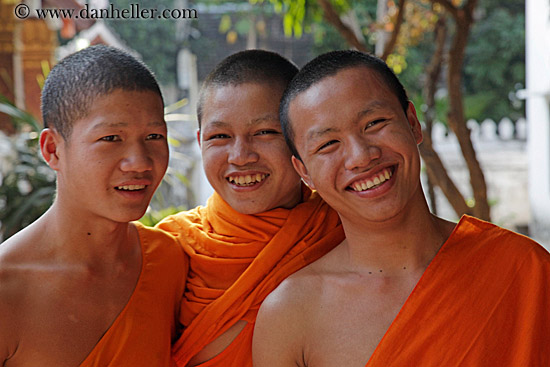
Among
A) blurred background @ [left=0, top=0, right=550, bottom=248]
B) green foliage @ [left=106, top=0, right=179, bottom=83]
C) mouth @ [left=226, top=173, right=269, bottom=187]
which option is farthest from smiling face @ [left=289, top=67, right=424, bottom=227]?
green foliage @ [left=106, top=0, right=179, bottom=83]

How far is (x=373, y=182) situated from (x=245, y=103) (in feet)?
1.96

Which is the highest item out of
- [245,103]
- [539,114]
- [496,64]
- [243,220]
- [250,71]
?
[250,71]

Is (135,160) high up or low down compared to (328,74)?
down

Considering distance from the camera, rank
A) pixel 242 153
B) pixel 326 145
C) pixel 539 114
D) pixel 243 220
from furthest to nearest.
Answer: pixel 539 114
pixel 243 220
pixel 242 153
pixel 326 145

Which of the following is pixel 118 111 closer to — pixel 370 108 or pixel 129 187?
pixel 129 187

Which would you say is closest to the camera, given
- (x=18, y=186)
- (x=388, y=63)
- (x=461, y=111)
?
(x=461, y=111)

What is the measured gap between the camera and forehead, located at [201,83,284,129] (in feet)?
7.76

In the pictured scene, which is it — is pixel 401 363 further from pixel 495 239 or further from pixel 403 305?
pixel 495 239

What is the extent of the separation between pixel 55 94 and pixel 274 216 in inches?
34.2

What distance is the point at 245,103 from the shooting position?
2.38m

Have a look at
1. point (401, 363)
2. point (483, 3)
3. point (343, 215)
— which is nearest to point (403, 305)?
point (401, 363)

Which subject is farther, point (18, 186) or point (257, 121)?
point (18, 186)

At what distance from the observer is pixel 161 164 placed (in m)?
2.22

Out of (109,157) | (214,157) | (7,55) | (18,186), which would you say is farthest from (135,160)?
(7,55)
